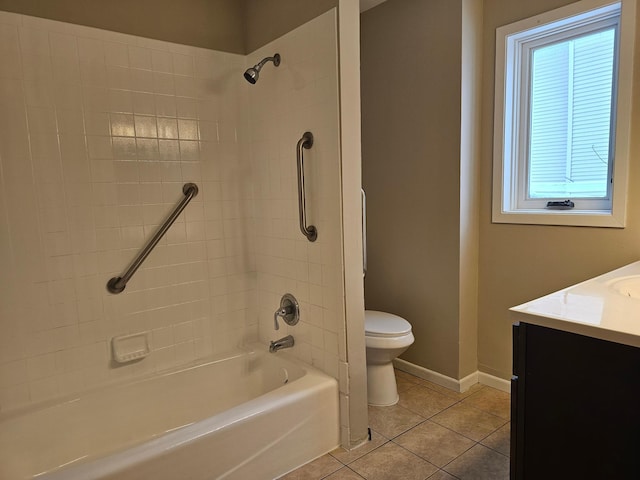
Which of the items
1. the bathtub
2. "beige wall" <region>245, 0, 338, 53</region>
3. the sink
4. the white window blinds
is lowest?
the bathtub

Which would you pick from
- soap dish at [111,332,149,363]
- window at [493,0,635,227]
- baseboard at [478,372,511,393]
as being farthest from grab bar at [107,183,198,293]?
baseboard at [478,372,511,393]

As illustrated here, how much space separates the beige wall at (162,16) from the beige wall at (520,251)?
4.57 ft

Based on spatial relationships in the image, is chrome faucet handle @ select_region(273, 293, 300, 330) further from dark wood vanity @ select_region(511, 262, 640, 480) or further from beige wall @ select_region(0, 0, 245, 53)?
beige wall @ select_region(0, 0, 245, 53)

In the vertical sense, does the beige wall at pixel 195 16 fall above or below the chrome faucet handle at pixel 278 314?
above

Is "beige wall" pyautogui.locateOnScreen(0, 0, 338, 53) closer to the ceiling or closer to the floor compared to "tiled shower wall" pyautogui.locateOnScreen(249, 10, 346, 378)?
closer to the ceiling

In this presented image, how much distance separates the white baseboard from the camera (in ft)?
8.21

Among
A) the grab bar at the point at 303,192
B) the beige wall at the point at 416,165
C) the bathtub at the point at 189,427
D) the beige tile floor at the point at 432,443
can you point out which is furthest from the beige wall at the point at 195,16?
the beige tile floor at the point at 432,443

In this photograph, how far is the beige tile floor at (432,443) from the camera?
181cm

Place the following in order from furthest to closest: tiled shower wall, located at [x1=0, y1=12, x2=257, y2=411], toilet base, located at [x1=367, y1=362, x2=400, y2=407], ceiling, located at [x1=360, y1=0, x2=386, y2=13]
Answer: ceiling, located at [x1=360, y1=0, x2=386, y2=13] → toilet base, located at [x1=367, y1=362, x2=400, y2=407] → tiled shower wall, located at [x1=0, y1=12, x2=257, y2=411]

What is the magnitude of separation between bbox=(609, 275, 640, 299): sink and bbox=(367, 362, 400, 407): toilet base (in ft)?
4.04

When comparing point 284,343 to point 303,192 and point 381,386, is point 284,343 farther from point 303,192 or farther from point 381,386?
point 303,192

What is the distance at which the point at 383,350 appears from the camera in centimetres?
229

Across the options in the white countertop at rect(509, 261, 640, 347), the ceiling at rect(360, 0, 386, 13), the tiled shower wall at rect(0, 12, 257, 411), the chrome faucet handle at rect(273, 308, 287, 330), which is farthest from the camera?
the ceiling at rect(360, 0, 386, 13)

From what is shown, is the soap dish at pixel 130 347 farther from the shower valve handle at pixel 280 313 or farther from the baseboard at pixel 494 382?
the baseboard at pixel 494 382
